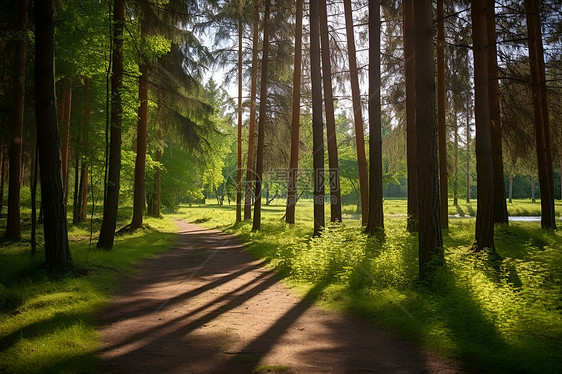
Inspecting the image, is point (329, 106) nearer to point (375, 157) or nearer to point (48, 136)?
point (375, 157)

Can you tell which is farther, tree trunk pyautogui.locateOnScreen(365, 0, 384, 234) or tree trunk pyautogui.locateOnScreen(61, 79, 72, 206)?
tree trunk pyautogui.locateOnScreen(61, 79, 72, 206)

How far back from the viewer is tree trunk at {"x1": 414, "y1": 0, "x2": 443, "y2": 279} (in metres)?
6.98

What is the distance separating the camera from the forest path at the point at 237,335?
13.3ft

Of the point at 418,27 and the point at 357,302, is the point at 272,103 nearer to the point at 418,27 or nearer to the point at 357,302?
the point at 418,27

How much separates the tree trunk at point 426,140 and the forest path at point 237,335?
91.3 inches

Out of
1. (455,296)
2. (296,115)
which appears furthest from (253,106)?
(455,296)

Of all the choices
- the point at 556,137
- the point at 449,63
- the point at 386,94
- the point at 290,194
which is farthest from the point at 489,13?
the point at 290,194

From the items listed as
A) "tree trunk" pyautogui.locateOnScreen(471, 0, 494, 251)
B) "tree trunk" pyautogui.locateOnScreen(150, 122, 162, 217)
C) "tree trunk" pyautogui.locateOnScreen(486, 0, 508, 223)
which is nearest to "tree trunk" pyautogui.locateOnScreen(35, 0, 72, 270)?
"tree trunk" pyautogui.locateOnScreen(471, 0, 494, 251)

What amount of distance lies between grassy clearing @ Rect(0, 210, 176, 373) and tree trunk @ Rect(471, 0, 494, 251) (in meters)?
7.95

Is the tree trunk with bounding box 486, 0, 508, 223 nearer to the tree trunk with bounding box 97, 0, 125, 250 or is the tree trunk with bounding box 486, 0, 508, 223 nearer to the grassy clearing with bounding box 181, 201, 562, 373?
the grassy clearing with bounding box 181, 201, 562, 373

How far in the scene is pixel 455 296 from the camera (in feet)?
19.2

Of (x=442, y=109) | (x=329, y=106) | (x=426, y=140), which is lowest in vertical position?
(x=426, y=140)

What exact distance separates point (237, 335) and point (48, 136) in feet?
19.4

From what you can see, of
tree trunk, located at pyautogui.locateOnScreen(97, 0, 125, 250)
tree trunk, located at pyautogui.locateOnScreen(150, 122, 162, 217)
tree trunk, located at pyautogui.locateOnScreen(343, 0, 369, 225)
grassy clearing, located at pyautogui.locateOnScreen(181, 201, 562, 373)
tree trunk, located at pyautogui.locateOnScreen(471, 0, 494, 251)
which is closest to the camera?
grassy clearing, located at pyautogui.locateOnScreen(181, 201, 562, 373)
